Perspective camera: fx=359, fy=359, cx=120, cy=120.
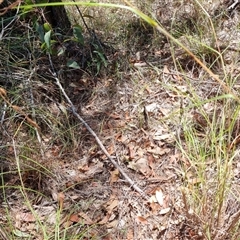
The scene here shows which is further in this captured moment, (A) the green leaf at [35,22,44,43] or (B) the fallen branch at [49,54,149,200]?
(A) the green leaf at [35,22,44,43]

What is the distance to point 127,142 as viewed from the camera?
2.04m

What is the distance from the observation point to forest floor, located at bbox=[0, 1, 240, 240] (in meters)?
1.55

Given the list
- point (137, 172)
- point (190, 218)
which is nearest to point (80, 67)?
point (137, 172)

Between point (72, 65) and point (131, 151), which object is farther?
point (72, 65)

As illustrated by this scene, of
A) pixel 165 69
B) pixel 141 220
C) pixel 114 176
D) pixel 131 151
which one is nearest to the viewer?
pixel 141 220

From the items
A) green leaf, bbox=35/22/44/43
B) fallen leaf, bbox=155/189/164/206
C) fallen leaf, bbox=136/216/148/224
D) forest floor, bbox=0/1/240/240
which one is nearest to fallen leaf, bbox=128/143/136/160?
forest floor, bbox=0/1/240/240

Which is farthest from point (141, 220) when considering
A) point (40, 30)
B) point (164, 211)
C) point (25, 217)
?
point (40, 30)

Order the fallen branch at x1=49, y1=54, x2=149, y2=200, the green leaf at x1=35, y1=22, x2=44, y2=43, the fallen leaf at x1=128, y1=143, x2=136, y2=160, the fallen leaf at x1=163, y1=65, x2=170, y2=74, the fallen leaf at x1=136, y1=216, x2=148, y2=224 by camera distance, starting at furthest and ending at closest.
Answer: the fallen leaf at x1=163, y1=65, x2=170, y2=74 < the green leaf at x1=35, y1=22, x2=44, y2=43 < the fallen leaf at x1=128, y1=143, x2=136, y2=160 < the fallen branch at x1=49, y1=54, x2=149, y2=200 < the fallen leaf at x1=136, y1=216, x2=148, y2=224

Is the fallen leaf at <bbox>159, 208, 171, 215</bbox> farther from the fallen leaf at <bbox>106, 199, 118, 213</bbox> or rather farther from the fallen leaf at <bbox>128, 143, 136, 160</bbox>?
the fallen leaf at <bbox>128, 143, 136, 160</bbox>

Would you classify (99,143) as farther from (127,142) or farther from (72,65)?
(72,65)

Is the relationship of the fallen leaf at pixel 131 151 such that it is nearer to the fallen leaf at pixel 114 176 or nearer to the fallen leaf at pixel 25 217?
the fallen leaf at pixel 114 176

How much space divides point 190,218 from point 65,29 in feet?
5.33

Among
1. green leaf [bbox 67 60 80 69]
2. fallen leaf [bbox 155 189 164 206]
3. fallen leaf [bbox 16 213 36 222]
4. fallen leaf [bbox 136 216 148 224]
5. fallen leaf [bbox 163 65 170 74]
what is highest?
green leaf [bbox 67 60 80 69]

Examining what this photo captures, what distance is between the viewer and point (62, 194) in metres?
1.83
